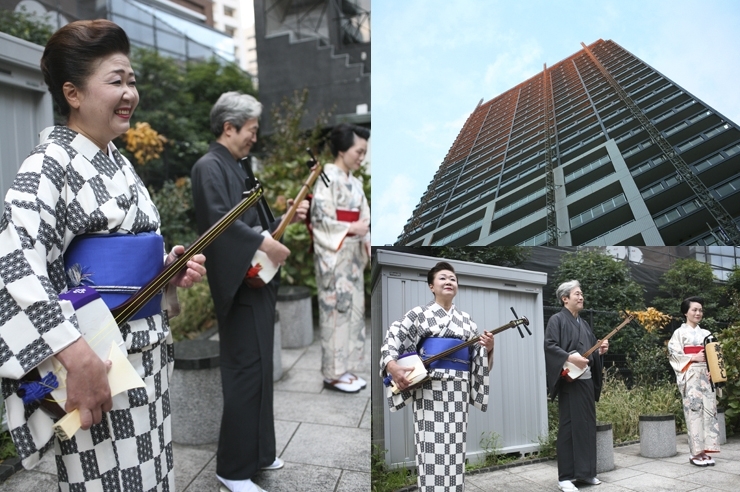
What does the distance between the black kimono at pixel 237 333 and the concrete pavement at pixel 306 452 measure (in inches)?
10.8

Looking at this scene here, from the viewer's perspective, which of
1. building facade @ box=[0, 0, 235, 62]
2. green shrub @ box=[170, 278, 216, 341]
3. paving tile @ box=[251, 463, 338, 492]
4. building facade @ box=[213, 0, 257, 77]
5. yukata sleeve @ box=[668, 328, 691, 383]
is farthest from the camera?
building facade @ box=[213, 0, 257, 77]

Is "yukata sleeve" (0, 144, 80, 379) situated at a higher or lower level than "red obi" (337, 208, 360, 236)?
lower

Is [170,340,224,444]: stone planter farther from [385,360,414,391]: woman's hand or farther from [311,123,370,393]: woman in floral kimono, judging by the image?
[385,360,414,391]: woman's hand

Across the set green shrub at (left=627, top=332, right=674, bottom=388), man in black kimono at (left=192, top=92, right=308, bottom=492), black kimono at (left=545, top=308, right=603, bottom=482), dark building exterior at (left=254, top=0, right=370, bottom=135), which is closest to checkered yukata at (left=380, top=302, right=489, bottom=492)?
black kimono at (left=545, top=308, right=603, bottom=482)

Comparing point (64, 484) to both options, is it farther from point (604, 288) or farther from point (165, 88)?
point (165, 88)

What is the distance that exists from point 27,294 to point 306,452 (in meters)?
2.35

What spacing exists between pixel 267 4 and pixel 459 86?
520cm

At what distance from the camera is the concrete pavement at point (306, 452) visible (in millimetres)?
3068

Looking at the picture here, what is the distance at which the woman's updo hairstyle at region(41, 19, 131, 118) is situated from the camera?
170 cm

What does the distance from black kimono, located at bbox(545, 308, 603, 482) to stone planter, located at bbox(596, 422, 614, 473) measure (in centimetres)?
2

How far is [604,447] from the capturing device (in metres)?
2.00

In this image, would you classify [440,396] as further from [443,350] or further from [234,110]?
[234,110]

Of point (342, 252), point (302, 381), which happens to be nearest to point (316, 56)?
point (342, 252)

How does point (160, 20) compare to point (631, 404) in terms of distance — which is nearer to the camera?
point (631, 404)
